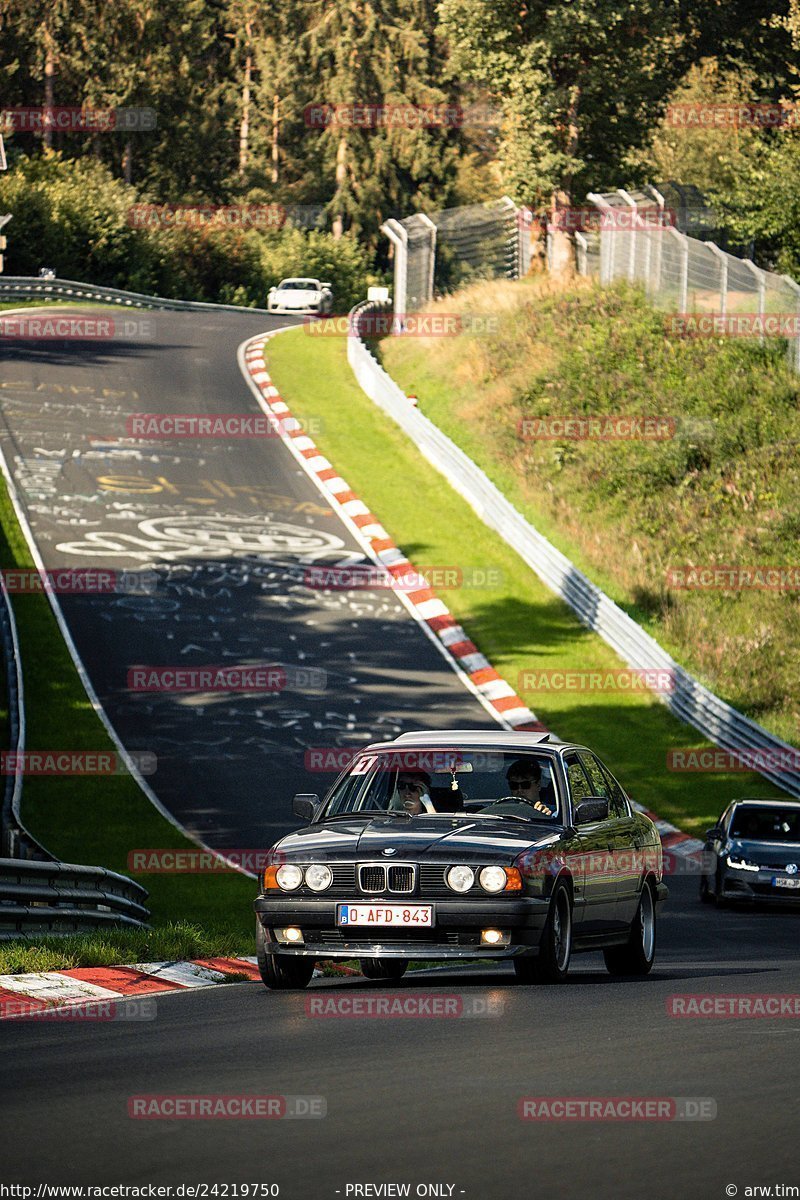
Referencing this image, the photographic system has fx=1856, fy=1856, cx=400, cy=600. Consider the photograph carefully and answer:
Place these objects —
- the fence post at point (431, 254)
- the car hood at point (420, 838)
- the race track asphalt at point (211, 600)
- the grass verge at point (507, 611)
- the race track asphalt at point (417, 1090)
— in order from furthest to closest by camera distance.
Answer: the fence post at point (431, 254), the grass verge at point (507, 611), the race track asphalt at point (211, 600), the car hood at point (420, 838), the race track asphalt at point (417, 1090)

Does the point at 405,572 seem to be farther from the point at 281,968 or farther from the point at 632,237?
the point at 281,968

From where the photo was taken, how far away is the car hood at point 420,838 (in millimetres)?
10359

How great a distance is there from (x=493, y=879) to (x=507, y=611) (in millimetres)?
20958

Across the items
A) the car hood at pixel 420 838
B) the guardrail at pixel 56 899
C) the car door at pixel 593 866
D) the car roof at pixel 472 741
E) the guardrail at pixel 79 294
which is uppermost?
the car roof at pixel 472 741

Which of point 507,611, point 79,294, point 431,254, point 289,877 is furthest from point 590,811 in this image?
point 79,294

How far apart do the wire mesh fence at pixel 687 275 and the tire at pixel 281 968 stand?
31.5 metres

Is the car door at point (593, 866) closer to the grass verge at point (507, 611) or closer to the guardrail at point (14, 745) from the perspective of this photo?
the guardrail at point (14, 745)

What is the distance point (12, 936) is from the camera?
1233 centimetres

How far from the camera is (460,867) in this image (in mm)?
10266

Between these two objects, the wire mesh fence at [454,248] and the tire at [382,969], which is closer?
the tire at [382,969]

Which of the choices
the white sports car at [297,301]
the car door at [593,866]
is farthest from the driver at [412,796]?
the white sports car at [297,301]

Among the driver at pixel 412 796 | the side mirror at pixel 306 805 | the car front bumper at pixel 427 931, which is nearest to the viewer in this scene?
the car front bumper at pixel 427 931

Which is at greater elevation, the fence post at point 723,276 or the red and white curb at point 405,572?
the fence post at point 723,276

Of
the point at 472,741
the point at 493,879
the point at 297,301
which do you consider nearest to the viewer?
the point at 493,879
